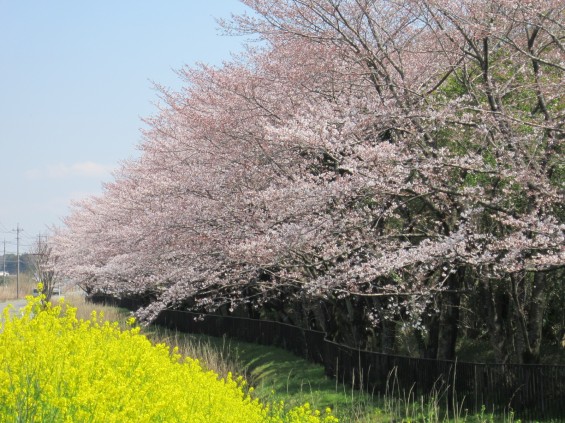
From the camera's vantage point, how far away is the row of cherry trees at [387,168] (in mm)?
12211

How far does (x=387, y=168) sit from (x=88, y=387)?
23.9ft

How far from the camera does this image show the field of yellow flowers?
682cm

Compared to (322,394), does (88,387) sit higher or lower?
higher

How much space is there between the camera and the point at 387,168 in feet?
42.3

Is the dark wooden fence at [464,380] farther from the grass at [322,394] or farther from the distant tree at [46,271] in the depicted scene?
the distant tree at [46,271]

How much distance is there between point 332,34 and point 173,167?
951 centimetres

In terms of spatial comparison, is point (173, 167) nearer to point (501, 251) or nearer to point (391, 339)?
point (391, 339)

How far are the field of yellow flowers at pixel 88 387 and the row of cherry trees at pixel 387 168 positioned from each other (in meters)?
3.74

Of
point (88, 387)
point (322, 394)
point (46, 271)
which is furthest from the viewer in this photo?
point (46, 271)

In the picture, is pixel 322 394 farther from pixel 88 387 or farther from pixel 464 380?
pixel 88 387

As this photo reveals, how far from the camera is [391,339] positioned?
1712 centimetres

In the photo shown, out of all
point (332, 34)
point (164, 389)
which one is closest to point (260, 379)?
point (332, 34)

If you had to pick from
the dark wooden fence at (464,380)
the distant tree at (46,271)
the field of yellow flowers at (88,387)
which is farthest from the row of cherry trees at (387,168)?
the distant tree at (46,271)

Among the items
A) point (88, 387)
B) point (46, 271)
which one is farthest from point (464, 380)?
point (46, 271)
